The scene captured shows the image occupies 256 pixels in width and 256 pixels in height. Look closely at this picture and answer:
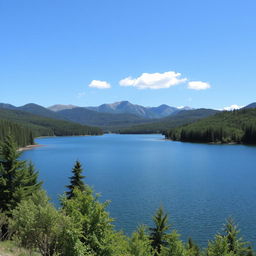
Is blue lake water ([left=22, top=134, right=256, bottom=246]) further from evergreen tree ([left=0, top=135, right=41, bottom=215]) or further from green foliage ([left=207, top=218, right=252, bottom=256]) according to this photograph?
green foliage ([left=207, top=218, right=252, bottom=256])

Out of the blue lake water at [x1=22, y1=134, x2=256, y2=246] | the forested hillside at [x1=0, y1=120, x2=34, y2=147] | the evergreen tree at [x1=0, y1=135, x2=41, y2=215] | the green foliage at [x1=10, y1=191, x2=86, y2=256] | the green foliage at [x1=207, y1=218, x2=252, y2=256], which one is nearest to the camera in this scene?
the green foliage at [x1=10, y1=191, x2=86, y2=256]

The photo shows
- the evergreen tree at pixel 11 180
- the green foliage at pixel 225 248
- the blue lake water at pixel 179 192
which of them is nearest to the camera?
the green foliage at pixel 225 248

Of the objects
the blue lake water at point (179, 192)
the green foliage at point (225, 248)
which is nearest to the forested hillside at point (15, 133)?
the blue lake water at point (179, 192)

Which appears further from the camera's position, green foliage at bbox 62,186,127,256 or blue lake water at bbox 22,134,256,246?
blue lake water at bbox 22,134,256,246

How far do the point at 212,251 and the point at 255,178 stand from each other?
5831 centimetres

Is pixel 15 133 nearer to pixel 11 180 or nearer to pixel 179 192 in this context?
pixel 179 192

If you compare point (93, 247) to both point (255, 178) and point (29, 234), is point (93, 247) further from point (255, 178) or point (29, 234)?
point (255, 178)

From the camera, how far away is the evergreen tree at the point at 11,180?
98.1ft

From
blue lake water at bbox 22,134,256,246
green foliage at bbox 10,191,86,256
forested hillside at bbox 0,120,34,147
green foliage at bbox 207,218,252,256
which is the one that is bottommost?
blue lake water at bbox 22,134,256,246

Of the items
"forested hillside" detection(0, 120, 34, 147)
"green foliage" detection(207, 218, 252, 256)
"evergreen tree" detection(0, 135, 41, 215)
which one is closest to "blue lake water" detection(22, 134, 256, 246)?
"evergreen tree" detection(0, 135, 41, 215)

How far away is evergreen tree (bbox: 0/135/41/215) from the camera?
29.9 meters

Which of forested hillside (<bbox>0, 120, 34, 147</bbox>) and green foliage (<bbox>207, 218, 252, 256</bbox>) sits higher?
forested hillside (<bbox>0, 120, 34, 147</bbox>)

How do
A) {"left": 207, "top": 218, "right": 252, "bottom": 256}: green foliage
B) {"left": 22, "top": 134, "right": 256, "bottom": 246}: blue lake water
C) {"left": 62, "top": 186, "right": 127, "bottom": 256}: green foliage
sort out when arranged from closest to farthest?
1. {"left": 62, "top": 186, "right": 127, "bottom": 256}: green foliage
2. {"left": 207, "top": 218, "right": 252, "bottom": 256}: green foliage
3. {"left": 22, "top": 134, "right": 256, "bottom": 246}: blue lake water

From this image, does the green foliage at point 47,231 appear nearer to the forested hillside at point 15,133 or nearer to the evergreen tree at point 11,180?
the evergreen tree at point 11,180
